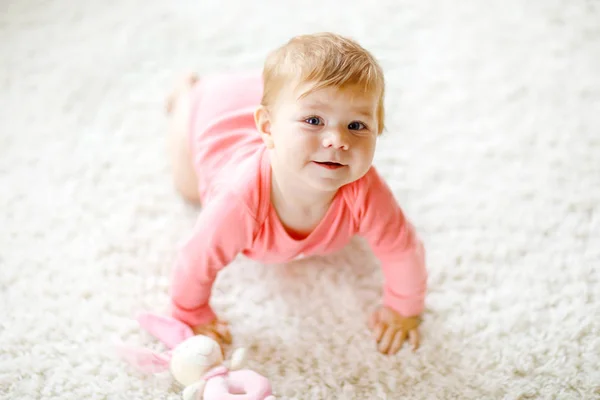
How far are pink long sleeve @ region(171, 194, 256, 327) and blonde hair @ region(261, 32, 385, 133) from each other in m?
0.20

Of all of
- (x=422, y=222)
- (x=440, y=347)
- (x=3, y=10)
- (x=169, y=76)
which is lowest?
(x=440, y=347)

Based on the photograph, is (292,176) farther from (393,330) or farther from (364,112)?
(393,330)

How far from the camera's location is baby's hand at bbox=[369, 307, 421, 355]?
1.15 m

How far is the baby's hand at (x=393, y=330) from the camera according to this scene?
1.15 m

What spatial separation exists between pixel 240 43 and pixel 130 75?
0.90 feet

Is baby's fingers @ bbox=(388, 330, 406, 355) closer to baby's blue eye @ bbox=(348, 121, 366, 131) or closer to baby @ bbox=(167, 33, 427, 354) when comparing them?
baby @ bbox=(167, 33, 427, 354)

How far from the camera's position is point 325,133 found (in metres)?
0.91

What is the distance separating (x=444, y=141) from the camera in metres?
1.45

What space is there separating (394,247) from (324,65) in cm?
36

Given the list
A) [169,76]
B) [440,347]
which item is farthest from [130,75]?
[440,347]

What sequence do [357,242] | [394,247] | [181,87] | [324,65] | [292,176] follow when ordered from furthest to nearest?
[181,87]
[357,242]
[394,247]
[292,176]
[324,65]

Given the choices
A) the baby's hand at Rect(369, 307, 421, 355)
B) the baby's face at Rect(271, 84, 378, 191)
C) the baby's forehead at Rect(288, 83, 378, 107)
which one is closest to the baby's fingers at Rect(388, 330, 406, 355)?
the baby's hand at Rect(369, 307, 421, 355)

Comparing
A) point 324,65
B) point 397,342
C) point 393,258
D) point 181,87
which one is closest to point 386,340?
point 397,342

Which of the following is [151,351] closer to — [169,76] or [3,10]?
[169,76]
